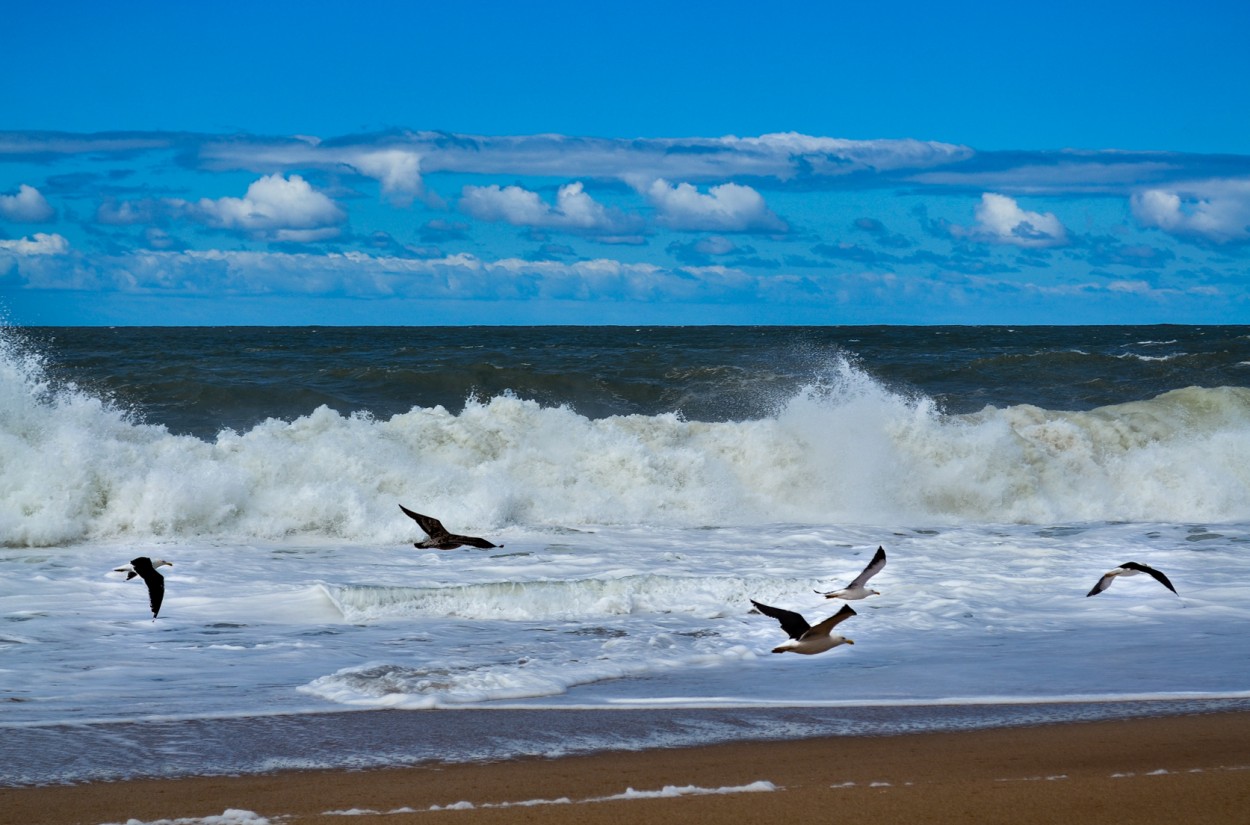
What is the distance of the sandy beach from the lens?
5.05 meters

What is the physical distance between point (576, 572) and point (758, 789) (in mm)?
5990

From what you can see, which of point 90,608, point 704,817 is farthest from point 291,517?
point 704,817

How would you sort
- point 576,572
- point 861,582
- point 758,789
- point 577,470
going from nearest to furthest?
point 758,789 < point 861,582 < point 576,572 < point 577,470

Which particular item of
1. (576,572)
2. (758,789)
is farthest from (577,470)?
(758,789)

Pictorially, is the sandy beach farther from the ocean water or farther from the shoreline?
the ocean water

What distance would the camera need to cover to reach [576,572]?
1129cm

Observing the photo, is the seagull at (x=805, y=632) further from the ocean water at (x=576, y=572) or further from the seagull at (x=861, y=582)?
the seagull at (x=861, y=582)

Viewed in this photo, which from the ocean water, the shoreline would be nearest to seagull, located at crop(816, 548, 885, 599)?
the ocean water

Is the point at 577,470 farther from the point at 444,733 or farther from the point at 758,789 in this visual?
the point at 758,789

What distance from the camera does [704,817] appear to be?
500 centimetres

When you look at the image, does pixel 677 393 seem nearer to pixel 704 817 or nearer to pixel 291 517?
pixel 291 517

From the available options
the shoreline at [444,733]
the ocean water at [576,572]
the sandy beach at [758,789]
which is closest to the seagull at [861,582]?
the ocean water at [576,572]

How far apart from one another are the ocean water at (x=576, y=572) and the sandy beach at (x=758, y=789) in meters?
0.31

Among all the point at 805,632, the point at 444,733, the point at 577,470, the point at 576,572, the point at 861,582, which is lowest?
the point at 444,733
